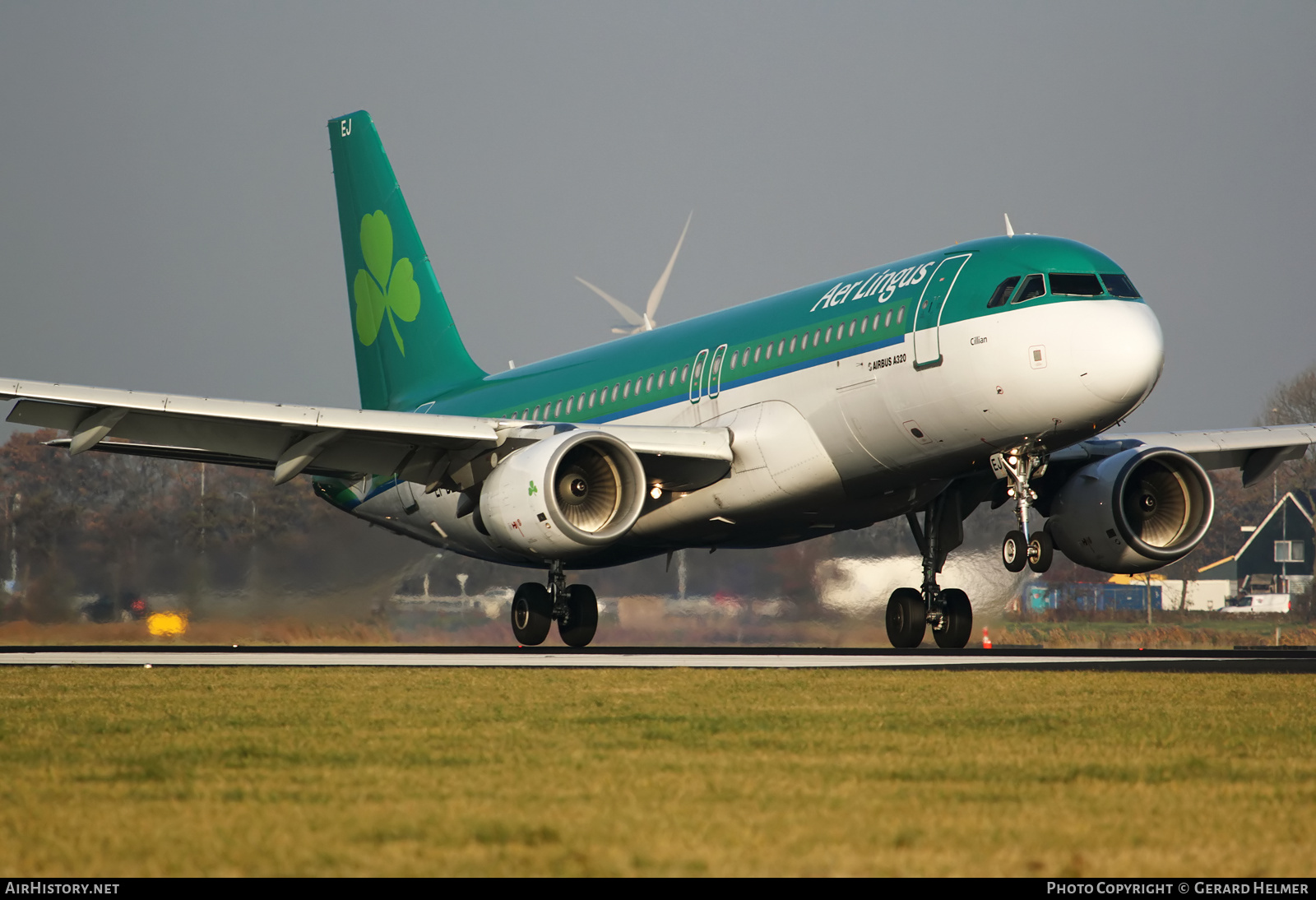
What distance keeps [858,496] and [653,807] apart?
17.4m

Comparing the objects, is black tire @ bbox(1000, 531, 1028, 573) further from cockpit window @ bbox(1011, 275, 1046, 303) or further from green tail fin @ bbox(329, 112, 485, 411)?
green tail fin @ bbox(329, 112, 485, 411)

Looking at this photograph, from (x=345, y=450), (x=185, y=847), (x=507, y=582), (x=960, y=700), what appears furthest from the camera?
(x=507, y=582)

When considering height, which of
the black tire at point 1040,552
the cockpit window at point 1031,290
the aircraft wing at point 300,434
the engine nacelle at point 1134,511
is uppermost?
the cockpit window at point 1031,290

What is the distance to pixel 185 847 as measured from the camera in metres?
6.32

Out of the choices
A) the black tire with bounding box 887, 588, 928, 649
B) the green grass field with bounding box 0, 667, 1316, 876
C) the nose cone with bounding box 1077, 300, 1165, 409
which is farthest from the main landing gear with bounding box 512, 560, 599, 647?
the green grass field with bounding box 0, 667, 1316, 876

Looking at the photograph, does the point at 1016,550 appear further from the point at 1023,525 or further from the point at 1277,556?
the point at 1277,556

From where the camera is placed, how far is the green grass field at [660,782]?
616cm

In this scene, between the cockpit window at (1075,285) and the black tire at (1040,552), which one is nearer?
the cockpit window at (1075,285)

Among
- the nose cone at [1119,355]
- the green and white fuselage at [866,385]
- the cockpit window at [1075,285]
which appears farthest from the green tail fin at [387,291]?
the nose cone at [1119,355]

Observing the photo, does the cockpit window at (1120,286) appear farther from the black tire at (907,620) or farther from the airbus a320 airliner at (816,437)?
the black tire at (907,620)

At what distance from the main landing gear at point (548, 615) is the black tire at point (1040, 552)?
9264mm

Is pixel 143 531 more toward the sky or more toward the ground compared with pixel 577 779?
more toward the sky

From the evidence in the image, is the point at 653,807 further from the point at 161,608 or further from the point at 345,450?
the point at 161,608
